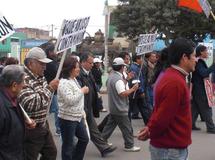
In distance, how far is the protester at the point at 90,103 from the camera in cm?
738

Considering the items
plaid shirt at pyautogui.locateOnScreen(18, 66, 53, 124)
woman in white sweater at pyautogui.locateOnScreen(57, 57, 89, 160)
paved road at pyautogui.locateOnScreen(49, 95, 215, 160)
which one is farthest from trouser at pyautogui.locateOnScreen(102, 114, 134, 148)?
plaid shirt at pyautogui.locateOnScreen(18, 66, 53, 124)

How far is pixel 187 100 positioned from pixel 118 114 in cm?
385

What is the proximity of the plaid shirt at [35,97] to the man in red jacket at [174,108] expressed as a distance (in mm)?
1328

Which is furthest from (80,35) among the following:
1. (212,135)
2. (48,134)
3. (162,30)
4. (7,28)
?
(162,30)

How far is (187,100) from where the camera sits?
4.22 metres

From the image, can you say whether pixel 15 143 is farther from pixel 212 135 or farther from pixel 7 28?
pixel 212 135

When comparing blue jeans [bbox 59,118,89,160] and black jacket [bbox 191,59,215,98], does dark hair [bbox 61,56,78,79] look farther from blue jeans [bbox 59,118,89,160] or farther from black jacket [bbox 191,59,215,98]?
black jacket [bbox 191,59,215,98]

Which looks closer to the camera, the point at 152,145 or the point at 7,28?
the point at 152,145

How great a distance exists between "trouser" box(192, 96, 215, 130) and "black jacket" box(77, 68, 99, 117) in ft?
10.7

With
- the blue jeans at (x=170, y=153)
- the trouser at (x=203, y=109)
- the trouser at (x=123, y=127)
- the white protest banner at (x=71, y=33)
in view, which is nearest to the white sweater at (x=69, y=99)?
the white protest banner at (x=71, y=33)

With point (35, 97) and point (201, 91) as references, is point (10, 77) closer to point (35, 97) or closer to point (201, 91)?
point (35, 97)

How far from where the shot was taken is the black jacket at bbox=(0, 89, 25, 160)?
4191 millimetres

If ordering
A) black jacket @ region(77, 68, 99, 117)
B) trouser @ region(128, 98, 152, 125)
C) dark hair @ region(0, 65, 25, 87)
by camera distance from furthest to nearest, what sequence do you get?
trouser @ region(128, 98, 152, 125)
black jacket @ region(77, 68, 99, 117)
dark hair @ region(0, 65, 25, 87)

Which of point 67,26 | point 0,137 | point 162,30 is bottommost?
point 162,30
